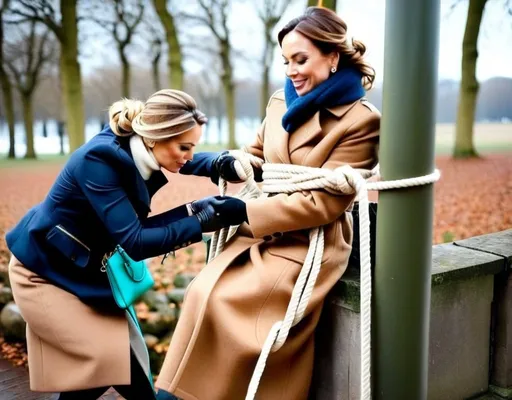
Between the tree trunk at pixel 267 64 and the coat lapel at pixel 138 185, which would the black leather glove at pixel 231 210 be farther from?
the tree trunk at pixel 267 64

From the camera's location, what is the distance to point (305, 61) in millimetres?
1704

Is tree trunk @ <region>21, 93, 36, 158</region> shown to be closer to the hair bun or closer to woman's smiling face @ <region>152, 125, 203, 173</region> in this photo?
the hair bun

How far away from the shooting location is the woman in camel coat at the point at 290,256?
64.2 inches

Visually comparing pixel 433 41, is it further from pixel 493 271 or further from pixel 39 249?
pixel 39 249

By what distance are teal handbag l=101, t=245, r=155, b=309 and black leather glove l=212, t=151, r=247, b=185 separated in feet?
1.68

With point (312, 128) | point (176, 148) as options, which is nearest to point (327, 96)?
point (312, 128)

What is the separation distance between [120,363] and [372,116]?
1.38m

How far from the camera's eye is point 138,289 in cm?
216

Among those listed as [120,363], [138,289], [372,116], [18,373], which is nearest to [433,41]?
[372,116]

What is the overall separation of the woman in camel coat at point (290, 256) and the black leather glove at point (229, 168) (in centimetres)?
25

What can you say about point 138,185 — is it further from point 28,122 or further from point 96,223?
point 28,122

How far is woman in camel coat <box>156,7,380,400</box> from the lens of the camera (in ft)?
5.35

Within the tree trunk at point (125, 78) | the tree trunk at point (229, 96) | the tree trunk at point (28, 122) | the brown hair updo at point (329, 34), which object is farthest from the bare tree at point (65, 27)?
the brown hair updo at point (329, 34)

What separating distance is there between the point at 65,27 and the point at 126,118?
3.05 m
